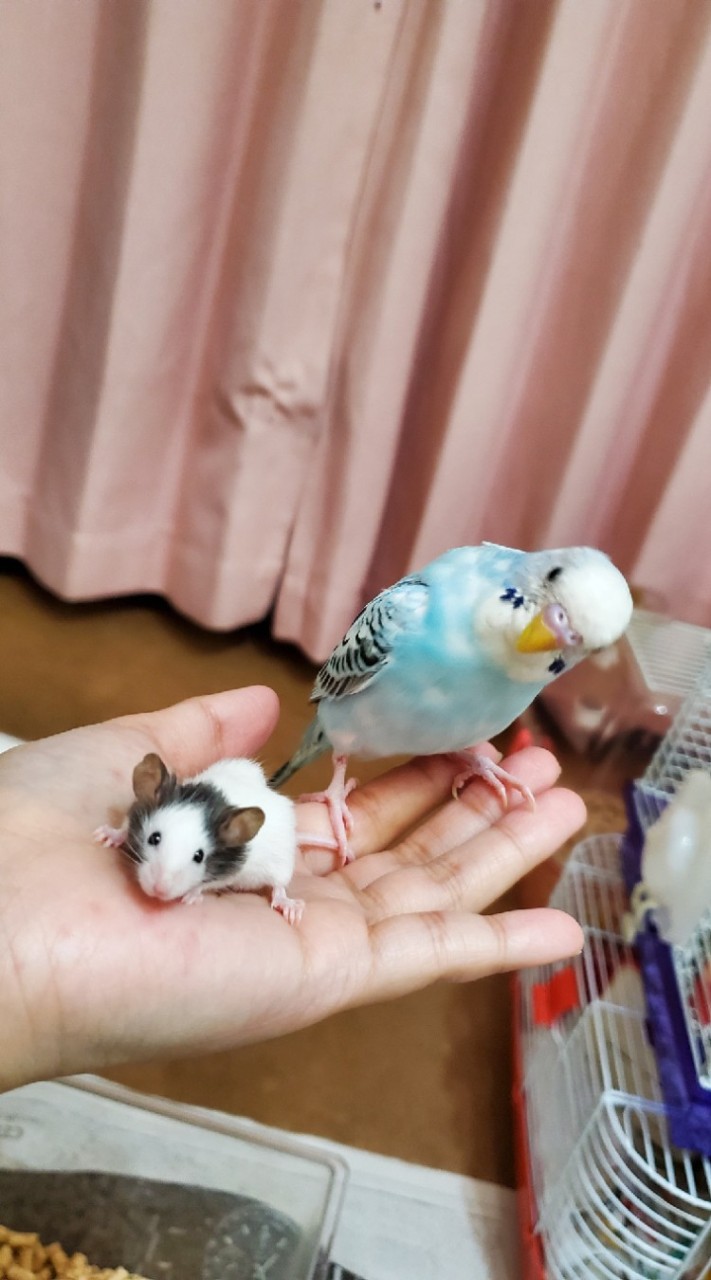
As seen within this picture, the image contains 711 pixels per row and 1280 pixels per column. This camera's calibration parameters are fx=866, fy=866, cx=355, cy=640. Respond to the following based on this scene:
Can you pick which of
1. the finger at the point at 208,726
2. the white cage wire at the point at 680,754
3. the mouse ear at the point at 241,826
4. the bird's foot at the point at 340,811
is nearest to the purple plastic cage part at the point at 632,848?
the white cage wire at the point at 680,754

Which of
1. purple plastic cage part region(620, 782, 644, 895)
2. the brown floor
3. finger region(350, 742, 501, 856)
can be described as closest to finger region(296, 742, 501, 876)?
finger region(350, 742, 501, 856)

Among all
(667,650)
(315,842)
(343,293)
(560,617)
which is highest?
(343,293)

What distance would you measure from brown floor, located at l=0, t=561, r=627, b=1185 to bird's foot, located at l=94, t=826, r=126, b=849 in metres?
0.51

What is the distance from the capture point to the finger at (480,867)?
0.86 metres

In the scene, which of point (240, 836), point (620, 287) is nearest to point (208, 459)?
point (620, 287)

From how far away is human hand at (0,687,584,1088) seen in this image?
0.62 meters

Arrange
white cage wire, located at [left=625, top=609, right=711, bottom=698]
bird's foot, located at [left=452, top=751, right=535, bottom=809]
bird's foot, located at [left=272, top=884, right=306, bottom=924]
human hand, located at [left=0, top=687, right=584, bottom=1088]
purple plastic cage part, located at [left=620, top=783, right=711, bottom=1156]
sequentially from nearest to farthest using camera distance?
human hand, located at [left=0, top=687, right=584, bottom=1088] < bird's foot, located at [left=272, top=884, right=306, bottom=924] < purple plastic cage part, located at [left=620, top=783, right=711, bottom=1156] < bird's foot, located at [left=452, top=751, right=535, bottom=809] < white cage wire, located at [left=625, top=609, right=711, bottom=698]

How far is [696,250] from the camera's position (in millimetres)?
1311

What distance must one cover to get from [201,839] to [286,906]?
0.14m

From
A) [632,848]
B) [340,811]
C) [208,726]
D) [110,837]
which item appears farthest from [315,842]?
[632,848]

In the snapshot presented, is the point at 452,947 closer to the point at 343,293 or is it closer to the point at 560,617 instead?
the point at 560,617

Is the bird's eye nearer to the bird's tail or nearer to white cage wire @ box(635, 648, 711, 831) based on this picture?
the bird's tail

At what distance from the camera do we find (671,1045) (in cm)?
92

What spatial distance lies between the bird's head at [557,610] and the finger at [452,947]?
0.23 m
